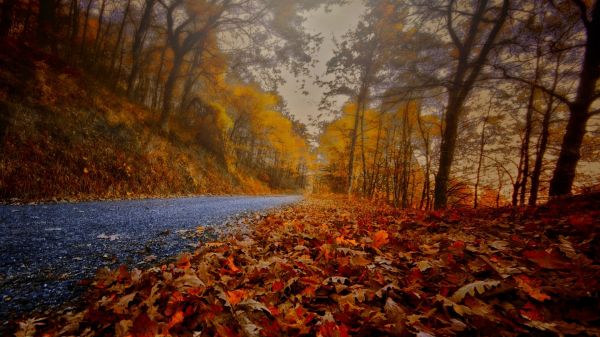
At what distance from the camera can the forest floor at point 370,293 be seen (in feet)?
5.12

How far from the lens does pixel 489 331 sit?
1425 mm

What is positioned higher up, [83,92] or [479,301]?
[83,92]

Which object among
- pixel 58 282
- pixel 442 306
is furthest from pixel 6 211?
pixel 442 306

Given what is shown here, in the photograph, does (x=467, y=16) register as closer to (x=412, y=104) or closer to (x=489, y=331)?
(x=412, y=104)

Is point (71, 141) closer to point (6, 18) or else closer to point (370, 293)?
point (6, 18)

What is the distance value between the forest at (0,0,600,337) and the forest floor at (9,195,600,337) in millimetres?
17

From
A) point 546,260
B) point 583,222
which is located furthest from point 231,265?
point 583,222

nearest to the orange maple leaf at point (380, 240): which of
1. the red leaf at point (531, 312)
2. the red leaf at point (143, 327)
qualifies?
the red leaf at point (531, 312)

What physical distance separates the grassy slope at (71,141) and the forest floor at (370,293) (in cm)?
719

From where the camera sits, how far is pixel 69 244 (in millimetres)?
3502

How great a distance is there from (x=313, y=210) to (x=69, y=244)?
5548 millimetres

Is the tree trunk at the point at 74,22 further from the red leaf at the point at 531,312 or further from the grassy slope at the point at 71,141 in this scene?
the red leaf at the point at 531,312

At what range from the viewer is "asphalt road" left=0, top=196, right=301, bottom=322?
7.38ft

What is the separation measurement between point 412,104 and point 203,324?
46.7 feet
